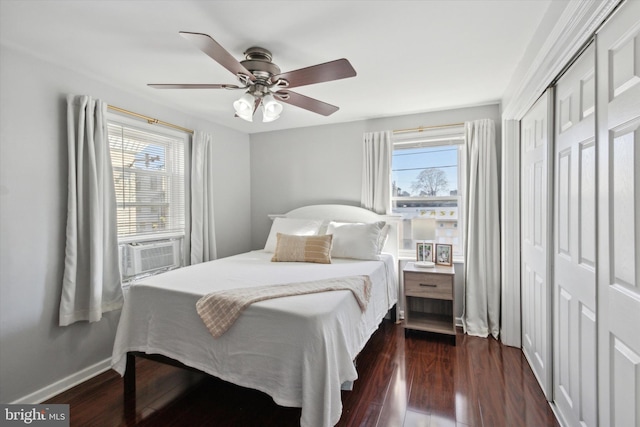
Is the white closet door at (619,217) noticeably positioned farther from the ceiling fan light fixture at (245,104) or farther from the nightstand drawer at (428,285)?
the ceiling fan light fixture at (245,104)

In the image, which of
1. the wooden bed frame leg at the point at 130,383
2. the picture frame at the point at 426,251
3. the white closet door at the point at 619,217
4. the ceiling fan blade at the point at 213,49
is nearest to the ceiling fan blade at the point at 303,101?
the ceiling fan blade at the point at 213,49

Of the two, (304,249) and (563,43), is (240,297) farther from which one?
(563,43)

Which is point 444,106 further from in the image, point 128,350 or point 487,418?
point 128,350

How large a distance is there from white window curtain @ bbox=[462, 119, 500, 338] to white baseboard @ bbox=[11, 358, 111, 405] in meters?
3.38

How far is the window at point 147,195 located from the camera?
2.69 metres

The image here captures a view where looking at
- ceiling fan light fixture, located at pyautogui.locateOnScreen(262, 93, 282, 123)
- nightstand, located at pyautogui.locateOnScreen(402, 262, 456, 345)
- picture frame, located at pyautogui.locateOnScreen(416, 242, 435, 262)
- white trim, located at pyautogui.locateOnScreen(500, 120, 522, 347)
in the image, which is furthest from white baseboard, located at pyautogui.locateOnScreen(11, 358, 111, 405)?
white trim, located at pyautogui.locateOnScreen(500, 120, 522, 347)

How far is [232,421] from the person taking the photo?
5.87 ft

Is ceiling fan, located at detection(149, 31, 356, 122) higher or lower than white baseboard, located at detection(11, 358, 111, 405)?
higher

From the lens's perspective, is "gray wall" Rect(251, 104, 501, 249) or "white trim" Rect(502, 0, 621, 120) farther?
"gray wall" Rect(251, 104, 501, 249)

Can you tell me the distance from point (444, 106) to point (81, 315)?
12.7 feet

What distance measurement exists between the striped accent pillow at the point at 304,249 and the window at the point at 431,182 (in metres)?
1.16

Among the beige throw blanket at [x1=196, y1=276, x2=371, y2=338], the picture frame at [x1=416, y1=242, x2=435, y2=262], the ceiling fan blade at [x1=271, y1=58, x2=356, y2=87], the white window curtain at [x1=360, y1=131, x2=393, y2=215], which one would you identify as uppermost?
the ceiling fan blade at [x1=271, y1=58, x2=356, y2=87]

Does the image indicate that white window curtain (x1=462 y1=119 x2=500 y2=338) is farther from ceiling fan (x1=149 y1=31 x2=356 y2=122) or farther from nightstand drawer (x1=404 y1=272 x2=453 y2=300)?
ceiling fan (x1=149 y1=31 x2=356 y2=122)

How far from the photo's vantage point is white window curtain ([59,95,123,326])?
219 centimetres
